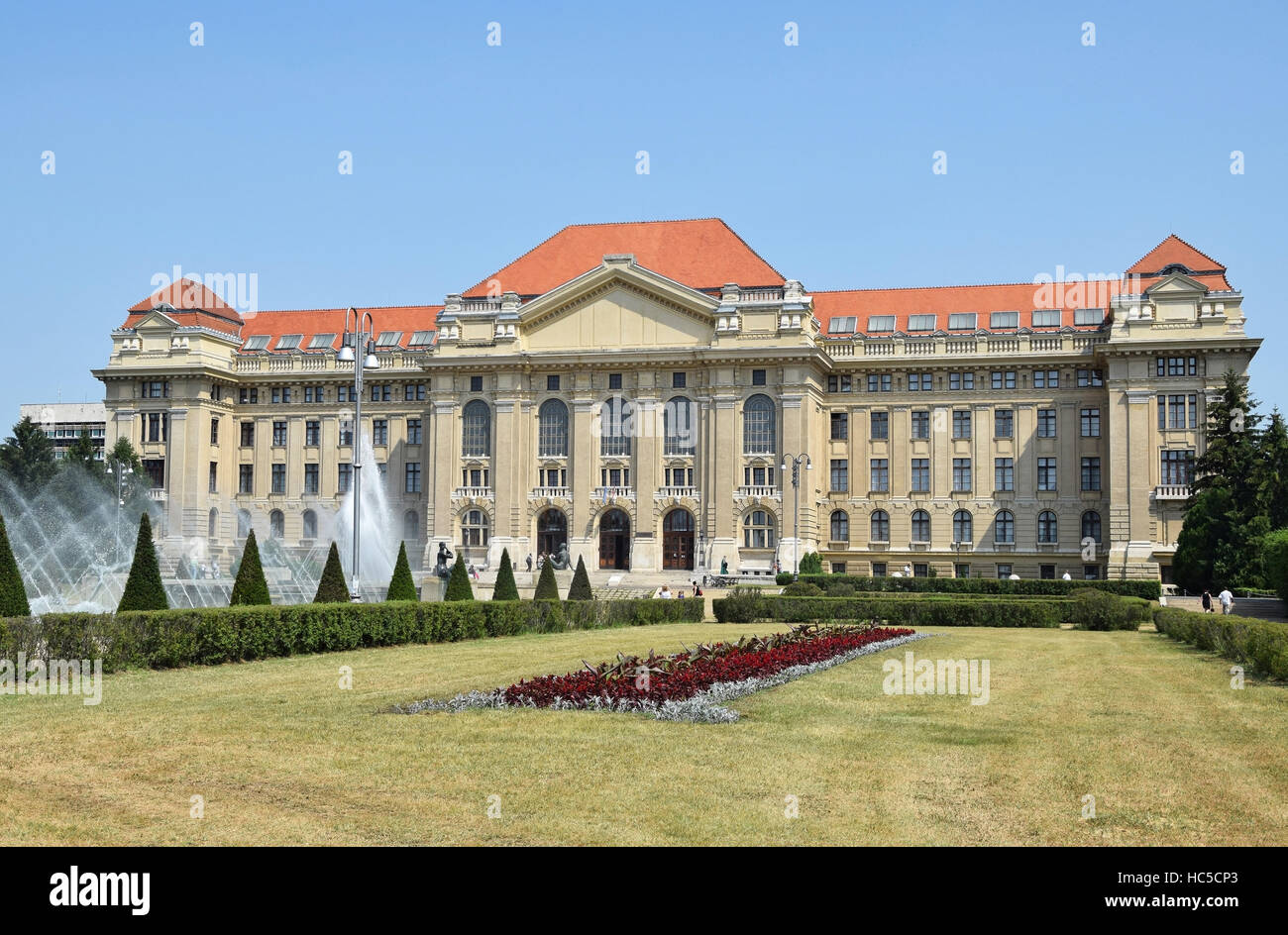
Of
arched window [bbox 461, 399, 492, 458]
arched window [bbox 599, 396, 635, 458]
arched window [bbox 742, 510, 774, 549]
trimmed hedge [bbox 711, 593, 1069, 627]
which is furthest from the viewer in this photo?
arched window [bbox 461, 399, 492, 458]

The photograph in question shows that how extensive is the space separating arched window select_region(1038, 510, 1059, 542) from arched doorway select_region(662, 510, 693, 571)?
19857 mm

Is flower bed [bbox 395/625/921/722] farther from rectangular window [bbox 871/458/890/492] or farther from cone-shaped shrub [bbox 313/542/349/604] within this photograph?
rectangular window [bbox 871/458/890/492]

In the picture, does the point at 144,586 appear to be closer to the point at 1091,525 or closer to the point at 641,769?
the point at 641,769

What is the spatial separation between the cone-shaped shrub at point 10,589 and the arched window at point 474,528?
174 feet

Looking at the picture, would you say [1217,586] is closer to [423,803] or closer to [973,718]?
[973,718]

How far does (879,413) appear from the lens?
76875 millimetres

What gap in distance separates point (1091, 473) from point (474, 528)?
35.8m

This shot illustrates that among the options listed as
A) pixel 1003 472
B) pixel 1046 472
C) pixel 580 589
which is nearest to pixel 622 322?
pixel 1003 472

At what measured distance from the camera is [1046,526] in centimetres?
7400

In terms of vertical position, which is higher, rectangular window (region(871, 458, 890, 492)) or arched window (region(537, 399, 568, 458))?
arched window (region(537, 399, 568, 458))

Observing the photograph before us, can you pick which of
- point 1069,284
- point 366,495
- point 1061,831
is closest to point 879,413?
point 1069,284

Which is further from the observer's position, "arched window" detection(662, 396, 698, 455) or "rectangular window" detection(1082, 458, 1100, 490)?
"arched window" detection(662, 396, 698, 455)

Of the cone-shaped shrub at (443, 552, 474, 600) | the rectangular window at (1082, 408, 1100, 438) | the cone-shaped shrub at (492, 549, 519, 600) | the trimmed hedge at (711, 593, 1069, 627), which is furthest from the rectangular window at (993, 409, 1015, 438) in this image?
the cone-shaped shrub at (443, 552, 474, 600)

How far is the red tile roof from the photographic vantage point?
252 feet
